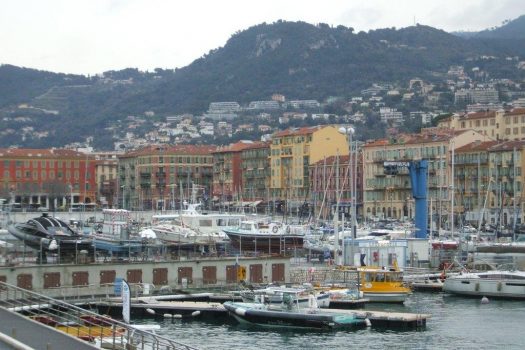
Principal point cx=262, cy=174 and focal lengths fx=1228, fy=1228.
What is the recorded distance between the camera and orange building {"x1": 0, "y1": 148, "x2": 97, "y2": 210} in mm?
151250

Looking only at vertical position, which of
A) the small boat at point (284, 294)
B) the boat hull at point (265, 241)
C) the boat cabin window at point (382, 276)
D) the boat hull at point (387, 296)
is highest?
the boat hull at point (265, 241)

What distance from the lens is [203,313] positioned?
48.4m

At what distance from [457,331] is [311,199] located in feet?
304

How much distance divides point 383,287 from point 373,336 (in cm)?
1028

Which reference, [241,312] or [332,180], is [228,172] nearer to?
[332,180]

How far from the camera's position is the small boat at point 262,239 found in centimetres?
7994

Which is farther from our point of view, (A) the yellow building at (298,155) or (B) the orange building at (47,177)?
(B) the orange building at (47,177)

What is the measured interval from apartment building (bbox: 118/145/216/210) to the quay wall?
103 m

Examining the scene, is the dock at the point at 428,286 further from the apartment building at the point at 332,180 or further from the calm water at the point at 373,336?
the apartment building at the point at 332,180

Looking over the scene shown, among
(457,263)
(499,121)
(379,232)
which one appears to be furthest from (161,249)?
(499,121)

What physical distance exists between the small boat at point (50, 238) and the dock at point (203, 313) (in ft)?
19.8

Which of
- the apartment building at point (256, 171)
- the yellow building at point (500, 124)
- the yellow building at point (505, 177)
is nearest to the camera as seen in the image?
the yellow building at point (505, 177)

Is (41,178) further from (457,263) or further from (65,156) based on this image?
(457,263)

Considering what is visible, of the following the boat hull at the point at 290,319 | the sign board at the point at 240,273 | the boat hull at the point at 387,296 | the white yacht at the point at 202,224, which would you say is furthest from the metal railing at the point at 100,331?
the white yacht at the point at 202,224
